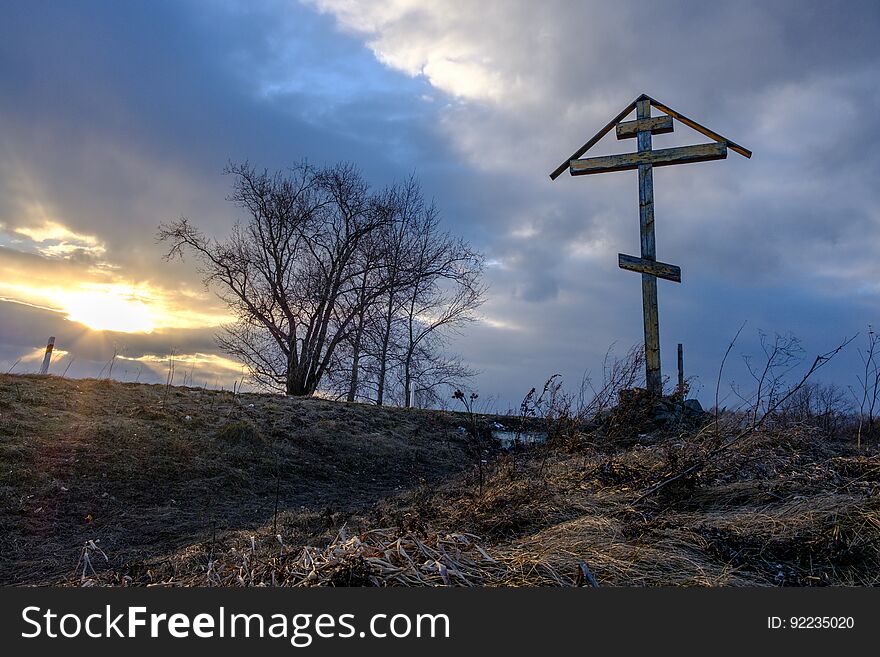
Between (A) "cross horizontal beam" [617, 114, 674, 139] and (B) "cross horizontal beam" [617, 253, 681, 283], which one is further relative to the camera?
(A) "cross horizontal beam" [617, 114, 674, 139]

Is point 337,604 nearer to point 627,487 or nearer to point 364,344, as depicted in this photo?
point 627,487

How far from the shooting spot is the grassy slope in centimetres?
621

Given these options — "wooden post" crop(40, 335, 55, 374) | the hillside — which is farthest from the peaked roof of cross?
"wooden post" crop(40, 335, 55, 374)

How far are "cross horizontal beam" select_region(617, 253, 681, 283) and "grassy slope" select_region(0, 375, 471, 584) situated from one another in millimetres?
4884

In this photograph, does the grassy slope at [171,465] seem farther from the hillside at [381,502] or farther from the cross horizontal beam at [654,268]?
the cross horizontal beam at [654,268]

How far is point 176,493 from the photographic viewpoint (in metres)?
7.89

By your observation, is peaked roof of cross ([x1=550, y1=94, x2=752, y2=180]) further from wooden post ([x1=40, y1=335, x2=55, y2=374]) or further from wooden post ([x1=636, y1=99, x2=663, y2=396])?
wooden post ([x1=40, y1=335, x2=55, y2=374])

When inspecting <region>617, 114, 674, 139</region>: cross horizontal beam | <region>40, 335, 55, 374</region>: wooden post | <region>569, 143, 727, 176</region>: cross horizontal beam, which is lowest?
<region>40, 335, 55, 374</region>: wooden post

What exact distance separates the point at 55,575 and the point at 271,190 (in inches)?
704

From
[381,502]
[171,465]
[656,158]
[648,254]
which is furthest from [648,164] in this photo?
[171,465]

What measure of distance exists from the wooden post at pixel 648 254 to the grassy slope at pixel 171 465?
400 centimetres

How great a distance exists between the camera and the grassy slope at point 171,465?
6207 millimetres

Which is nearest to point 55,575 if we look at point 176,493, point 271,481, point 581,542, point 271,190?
point 176,493

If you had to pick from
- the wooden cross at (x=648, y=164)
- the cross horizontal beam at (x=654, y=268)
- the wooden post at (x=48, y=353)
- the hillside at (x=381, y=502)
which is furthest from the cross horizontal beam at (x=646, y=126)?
the wooden post at (x=48, y=353)
